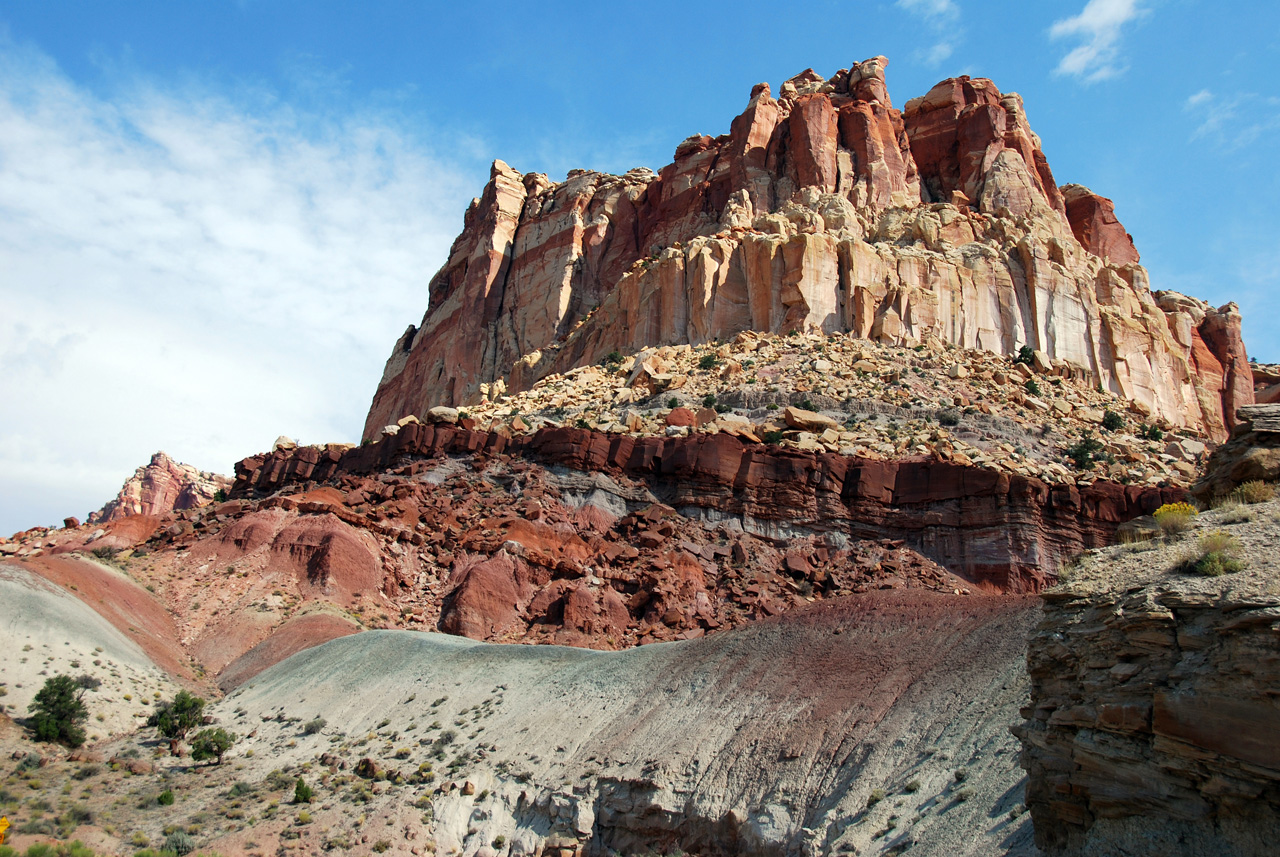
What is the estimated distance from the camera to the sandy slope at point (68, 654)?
23.9 metres

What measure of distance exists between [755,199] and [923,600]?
1890 inches

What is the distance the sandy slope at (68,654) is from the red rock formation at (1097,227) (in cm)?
6633

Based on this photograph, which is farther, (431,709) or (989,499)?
(989,499)

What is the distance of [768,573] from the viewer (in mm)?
34750

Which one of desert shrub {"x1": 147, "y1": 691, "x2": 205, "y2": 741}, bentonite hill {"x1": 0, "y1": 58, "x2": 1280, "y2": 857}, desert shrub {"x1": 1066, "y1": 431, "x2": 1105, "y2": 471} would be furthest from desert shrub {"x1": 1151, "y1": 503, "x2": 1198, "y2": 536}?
desert shrub {"x1": 1066, "y1": 431, "x2": 1105, "y2": 471}

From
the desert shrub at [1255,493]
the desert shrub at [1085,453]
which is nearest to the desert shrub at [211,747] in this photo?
the desert shrub at [1255,493]

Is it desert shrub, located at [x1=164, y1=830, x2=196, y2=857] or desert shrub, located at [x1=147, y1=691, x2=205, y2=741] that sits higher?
desert shrub, located at [x1=147, y1=691, x2=205, y2=741]

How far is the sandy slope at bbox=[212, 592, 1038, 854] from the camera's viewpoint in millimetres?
15438

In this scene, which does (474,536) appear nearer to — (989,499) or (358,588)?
(358,588)

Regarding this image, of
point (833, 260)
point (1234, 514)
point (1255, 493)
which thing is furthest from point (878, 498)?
point (1234, 514)

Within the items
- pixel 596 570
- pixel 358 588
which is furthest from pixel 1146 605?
pixel 358 588

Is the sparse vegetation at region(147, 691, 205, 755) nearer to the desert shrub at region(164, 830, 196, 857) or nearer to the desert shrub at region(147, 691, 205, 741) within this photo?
the desert shrub at region(147, 691, 205, 741)

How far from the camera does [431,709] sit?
24000mm

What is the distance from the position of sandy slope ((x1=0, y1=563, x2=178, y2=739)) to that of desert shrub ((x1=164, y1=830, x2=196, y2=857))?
607cm
